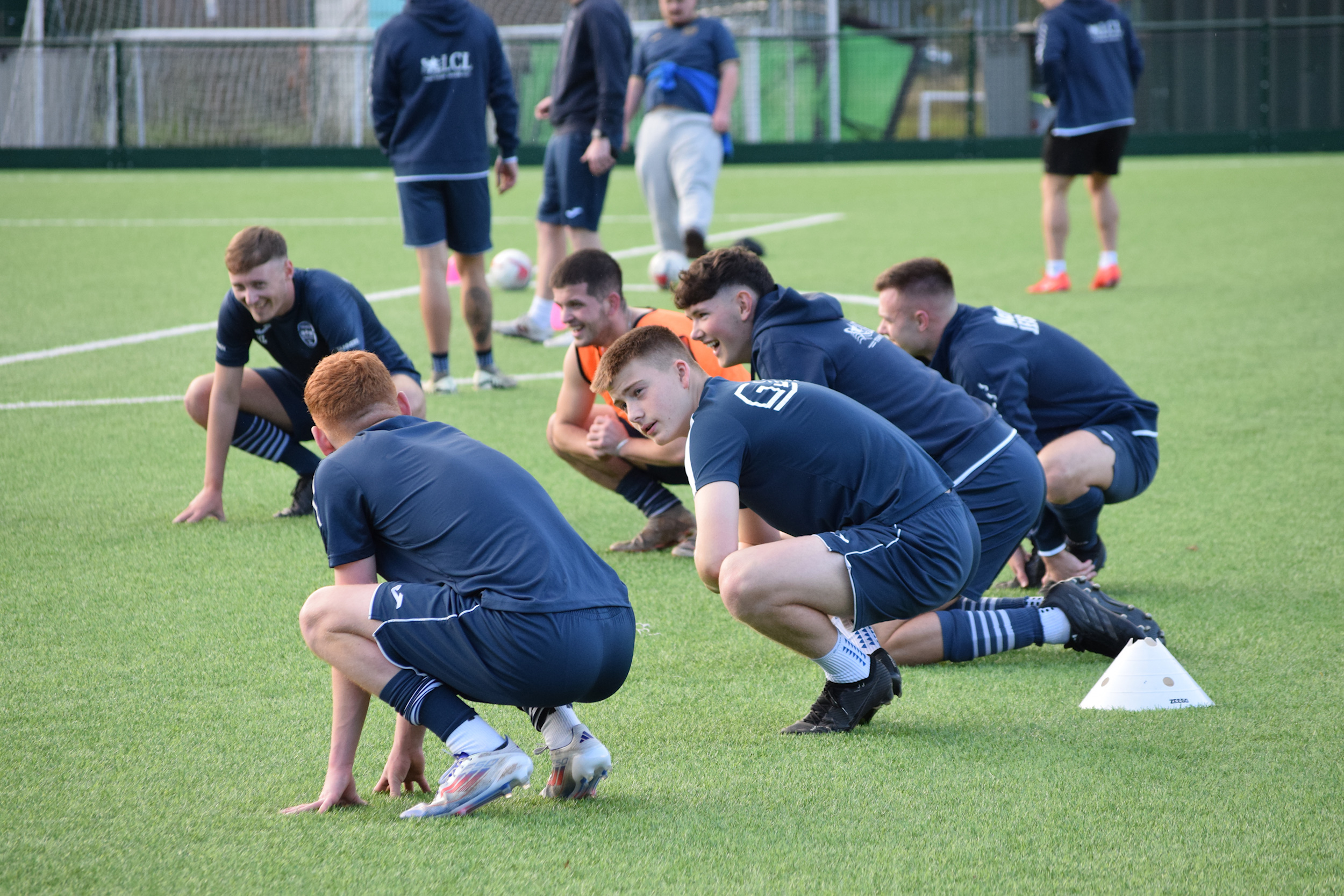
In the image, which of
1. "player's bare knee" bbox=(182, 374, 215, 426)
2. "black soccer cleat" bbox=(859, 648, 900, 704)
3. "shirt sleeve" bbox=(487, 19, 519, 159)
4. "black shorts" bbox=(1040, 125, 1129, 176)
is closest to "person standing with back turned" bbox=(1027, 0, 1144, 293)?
"black shorts" bbox=(1040, 125, 1129, 176)

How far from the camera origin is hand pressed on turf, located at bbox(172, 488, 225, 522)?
487 cm

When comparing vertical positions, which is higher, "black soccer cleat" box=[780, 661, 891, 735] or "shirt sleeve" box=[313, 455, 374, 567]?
"shirt sleeve" box=[313, 455, 374, 567]

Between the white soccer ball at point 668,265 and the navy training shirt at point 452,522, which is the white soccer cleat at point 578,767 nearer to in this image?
the navy training shirt at point 452,522

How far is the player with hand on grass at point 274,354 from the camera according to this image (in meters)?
4.61

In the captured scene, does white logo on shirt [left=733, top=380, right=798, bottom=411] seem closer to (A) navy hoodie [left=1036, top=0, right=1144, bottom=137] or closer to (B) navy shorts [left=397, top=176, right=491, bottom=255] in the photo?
(B) navy shorts [left=397, top=176, right=491, bottom=255]

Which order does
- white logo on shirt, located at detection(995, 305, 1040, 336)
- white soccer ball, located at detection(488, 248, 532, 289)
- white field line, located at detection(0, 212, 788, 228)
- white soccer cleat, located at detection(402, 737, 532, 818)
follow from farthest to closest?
white field line, located at detection(0, 212, 788, 228) < white soccer ball, located at detection(488, 248, 532, 289) < white logo on shirt, located at detection(995, 305, 1040, 336) < white soccer cleat, located at detection(402, 737, 532, 818)

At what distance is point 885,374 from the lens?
355 cm

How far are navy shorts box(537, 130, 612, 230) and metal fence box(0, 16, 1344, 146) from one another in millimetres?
13677

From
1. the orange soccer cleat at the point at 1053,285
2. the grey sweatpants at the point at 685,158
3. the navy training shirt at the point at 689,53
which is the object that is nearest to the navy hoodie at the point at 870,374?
the grey sweatpants at the point at 685,158

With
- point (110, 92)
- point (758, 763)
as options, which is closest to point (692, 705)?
point (758, 763)

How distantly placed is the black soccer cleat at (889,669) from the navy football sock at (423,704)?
1.00 meters

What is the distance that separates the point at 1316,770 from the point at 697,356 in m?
2.25

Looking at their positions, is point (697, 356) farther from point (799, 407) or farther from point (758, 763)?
point (758, 763)

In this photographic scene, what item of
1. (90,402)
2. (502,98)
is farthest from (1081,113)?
(90,402)
